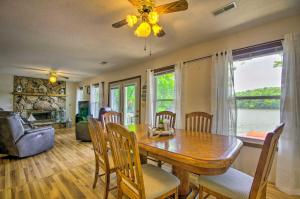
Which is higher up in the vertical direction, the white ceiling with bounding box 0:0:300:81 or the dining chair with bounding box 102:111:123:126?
the white ceiling with bounding box 0:0:300:81

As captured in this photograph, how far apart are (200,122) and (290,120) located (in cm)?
116

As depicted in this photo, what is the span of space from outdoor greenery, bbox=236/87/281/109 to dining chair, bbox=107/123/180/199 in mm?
1990

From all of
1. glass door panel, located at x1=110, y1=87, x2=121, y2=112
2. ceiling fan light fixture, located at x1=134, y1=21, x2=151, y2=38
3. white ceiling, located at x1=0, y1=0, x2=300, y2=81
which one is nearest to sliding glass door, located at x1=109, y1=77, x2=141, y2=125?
glass door panel, located at x1=110, y1=87, x2=121, y2=112

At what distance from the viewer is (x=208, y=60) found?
309 centimetres

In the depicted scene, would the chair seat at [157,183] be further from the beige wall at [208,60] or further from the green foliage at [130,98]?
the green foliage at [130,98]

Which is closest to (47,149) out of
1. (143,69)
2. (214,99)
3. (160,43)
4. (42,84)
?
(143,69)

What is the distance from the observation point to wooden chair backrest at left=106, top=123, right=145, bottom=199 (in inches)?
46.1

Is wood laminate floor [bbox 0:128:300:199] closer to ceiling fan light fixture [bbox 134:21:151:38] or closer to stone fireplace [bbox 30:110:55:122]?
ceiling fan light fixture [bbox 134:21:151:38]

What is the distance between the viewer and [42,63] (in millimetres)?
4738

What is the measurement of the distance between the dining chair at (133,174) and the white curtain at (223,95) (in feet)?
5.34

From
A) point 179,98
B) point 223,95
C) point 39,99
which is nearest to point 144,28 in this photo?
point 223,95

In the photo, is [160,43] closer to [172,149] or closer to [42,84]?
[172,149]

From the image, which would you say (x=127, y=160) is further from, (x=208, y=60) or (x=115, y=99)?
(x=115, y=99)

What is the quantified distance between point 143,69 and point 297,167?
12.4 ft
